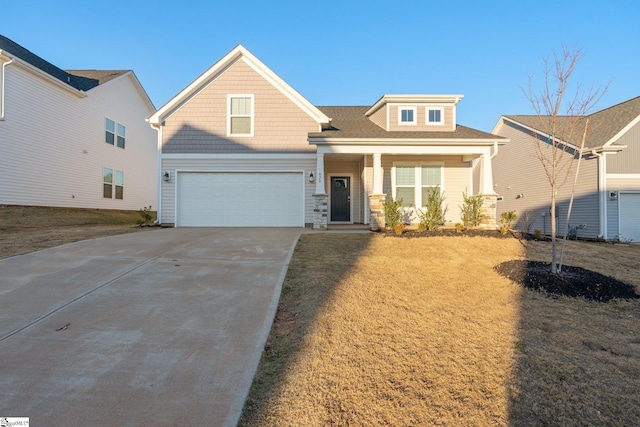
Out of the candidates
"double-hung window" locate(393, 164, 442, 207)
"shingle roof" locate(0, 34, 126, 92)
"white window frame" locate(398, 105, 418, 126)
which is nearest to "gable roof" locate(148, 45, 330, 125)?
"white window frame" locate(398, 105, 418, 126)

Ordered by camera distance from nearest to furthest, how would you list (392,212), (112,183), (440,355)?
1. (440,355)
2. (392,212)
3. (112,183)

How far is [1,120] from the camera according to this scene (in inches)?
498

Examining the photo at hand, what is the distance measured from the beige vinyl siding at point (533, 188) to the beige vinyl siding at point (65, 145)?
66.8 ft

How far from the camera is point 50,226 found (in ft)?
41.9

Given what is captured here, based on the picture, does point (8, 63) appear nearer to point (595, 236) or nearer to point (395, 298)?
point (395, 298)

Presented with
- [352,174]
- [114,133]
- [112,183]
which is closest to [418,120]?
[352,174]

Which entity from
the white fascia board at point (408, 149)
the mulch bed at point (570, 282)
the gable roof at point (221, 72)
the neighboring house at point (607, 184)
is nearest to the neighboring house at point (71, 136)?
the gable roof at point (221, 72)

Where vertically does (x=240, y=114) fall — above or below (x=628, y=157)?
above

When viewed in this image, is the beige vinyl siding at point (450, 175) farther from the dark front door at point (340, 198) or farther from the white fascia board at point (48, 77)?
the white fascia board at point (48, 77)

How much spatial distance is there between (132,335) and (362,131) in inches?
434

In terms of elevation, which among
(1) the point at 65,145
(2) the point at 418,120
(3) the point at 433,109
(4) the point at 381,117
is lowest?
(1) the point at 65,145

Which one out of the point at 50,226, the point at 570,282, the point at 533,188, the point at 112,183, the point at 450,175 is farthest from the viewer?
the point at 112,183

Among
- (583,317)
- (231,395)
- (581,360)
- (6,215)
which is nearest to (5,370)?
(231,395)

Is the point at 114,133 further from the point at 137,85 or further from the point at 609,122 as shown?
the point at 609,122
